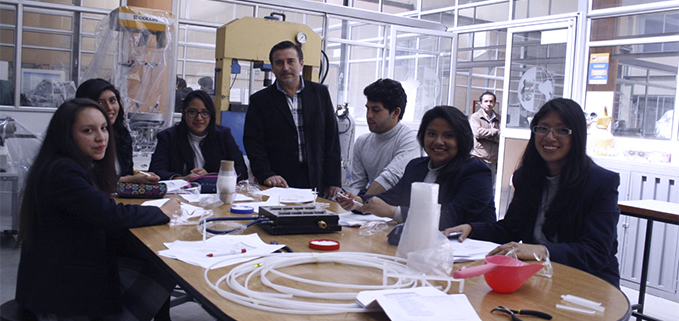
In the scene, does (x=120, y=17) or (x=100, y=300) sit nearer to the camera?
(x=100, y=300)

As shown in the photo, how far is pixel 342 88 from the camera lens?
431 inches

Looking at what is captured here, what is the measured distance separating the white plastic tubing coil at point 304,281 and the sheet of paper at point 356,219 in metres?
0.47

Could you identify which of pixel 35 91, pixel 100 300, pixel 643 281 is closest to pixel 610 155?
pixel 643 281

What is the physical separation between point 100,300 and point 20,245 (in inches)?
14.7

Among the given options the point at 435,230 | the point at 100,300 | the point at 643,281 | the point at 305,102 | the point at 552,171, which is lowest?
the point at 643,281

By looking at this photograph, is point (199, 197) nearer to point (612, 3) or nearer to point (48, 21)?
point (612, 3)

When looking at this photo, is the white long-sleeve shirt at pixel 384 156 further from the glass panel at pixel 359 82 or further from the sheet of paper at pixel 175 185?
the glass panel at pixel 359 82

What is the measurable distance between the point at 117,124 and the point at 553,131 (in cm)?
228

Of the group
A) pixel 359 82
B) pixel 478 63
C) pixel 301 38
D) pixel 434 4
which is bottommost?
pixel 301 38

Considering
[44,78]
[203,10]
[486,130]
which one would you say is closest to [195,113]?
[486,130]

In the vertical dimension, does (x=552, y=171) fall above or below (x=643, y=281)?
above

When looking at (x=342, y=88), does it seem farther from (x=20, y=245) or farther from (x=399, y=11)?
(x=20, y=245)

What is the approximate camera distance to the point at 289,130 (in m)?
3.17

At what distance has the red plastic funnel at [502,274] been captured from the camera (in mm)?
1211
